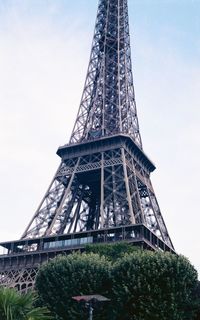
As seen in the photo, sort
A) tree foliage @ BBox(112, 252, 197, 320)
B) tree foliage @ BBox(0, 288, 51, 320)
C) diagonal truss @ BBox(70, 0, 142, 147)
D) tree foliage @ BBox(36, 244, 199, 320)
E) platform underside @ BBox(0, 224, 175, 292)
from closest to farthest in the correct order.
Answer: tree foliage @ BBox(0, 288, 51, 320)
tree foliage @ BBox(112, 252, 197, 320)
tree foliage @ BBox(36, 244, 199, 320)
platform underside @ BBox(0, 224, 175, 292)
diagonal truss @ BBox(70, 0, 142, 147)

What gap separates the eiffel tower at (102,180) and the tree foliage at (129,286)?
47.2ft

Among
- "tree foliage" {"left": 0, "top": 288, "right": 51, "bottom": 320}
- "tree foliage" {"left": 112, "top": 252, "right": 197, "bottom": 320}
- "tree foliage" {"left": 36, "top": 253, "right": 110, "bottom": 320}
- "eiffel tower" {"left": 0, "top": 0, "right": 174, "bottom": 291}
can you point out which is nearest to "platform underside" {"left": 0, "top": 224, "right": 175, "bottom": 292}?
"eiffel tower" {"left": 0, "top": 0, "right": 174, "bottom": 291}

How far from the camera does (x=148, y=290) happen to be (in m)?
38.9

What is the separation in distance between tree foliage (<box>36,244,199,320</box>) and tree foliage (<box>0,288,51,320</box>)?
49.5 ft

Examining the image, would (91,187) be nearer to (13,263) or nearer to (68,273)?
(13,263)

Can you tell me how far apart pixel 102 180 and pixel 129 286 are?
28939 millimetres

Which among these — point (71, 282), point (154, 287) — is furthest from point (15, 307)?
point (71, 282)

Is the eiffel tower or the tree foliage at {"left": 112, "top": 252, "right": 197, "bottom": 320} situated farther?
the eiffel tower

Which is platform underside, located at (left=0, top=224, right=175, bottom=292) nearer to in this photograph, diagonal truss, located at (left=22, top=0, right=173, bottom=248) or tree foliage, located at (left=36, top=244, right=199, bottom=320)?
diagonal truss, located at (left=22, top=0, right=173, bottom=248)

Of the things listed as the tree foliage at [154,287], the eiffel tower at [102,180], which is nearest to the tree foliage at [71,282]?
the tree foliage at [154,287]

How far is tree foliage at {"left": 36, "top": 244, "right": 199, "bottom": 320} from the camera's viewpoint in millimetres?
38688

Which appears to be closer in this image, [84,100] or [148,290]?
→ [148,290]

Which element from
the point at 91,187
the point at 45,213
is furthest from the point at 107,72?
the point at 45,213

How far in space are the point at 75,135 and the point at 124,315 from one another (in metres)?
41.1
